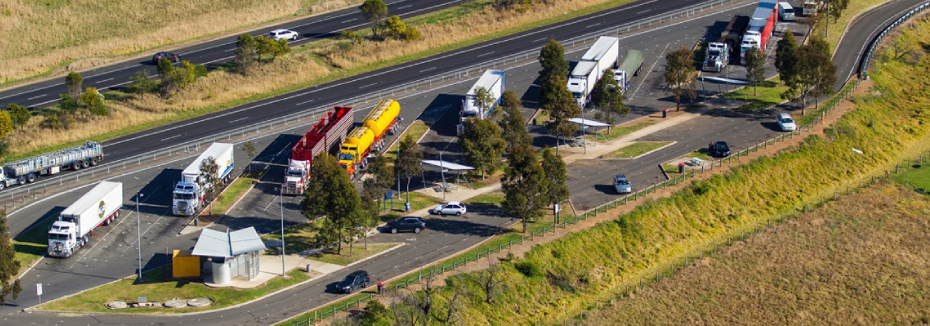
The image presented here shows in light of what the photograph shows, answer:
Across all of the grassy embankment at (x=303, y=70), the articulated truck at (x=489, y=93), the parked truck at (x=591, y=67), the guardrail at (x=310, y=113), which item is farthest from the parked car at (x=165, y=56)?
the parked truck at (x=591, y=67)

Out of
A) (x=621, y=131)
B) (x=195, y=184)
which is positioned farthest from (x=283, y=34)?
(x=195, y=184)

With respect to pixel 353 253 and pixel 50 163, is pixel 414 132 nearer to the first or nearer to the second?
pixel 353 253

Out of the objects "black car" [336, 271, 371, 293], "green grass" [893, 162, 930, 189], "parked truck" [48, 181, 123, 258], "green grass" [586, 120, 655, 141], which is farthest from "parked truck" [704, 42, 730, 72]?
"parked truck" [48, 181, 123, 258]

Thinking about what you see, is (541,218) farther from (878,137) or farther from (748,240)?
(878,137)

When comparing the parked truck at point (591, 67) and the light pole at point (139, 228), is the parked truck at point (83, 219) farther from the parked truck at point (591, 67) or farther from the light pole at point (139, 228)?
the parked truck at point (591, 67)

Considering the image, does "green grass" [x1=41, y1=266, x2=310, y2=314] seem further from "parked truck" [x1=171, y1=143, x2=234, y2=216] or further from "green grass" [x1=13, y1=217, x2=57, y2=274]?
"parked truck" [x1=171, y1=143, x2=234, y2=216]

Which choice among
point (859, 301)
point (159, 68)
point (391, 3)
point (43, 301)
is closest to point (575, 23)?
point (391, 3)
